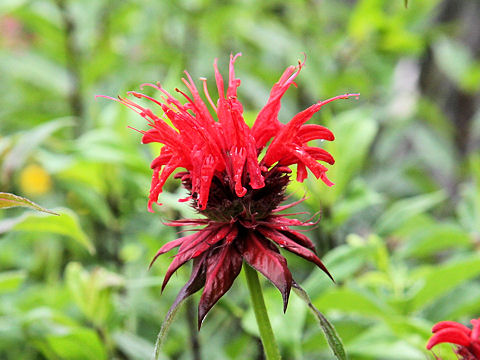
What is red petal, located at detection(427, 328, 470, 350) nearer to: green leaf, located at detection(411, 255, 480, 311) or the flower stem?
the flower stem

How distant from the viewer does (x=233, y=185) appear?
0.64 meters

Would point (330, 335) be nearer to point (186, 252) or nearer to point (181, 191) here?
point (186, 252)

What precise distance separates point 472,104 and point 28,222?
1.81 metres

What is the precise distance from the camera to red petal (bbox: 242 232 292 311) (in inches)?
21.8

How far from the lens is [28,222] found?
2.74 feet

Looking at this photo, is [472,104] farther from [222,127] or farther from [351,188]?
[222,127]

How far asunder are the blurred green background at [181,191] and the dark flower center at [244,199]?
16 cm

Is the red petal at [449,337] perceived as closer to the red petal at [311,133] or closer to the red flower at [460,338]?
the red flower at [460,338]

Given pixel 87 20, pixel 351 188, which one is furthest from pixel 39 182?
pixel 351 188

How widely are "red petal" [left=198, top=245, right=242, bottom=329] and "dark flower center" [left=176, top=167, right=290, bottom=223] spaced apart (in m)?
0.04

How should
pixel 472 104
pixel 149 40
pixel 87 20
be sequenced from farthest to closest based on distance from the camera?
1. pixel 472 104
2. pixel 149 40
3. pixel 87 20

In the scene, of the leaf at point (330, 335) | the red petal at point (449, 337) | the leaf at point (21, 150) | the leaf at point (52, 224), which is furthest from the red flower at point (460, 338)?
the leaf at point (21, 150)

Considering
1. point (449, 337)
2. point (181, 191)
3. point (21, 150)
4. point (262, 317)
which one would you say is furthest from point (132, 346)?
point (449, 337)

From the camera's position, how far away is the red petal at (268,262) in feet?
1.82
